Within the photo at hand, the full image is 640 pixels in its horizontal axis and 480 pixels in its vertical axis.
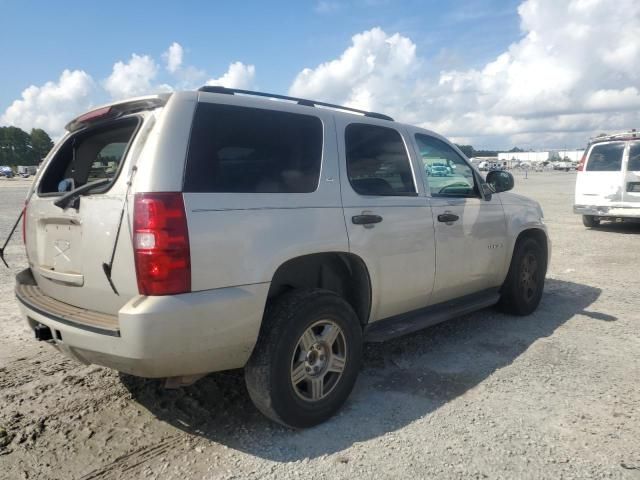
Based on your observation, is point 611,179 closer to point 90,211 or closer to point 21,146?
point 90,211

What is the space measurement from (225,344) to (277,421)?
64 centimetres

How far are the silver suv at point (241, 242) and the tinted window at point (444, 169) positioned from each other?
0.23ft

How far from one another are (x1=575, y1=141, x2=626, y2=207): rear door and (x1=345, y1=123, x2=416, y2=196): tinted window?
28.9 feet

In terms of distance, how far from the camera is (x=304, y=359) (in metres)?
3.03

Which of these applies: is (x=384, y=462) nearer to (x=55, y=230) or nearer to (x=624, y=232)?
(x=55, y=230)

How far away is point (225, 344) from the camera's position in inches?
104

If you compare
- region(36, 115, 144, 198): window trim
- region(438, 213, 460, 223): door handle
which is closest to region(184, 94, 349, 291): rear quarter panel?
region(36, 115, 144, 198): window trim

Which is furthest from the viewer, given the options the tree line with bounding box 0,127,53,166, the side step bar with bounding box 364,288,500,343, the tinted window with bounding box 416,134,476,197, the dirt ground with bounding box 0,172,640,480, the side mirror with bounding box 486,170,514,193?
the tree line with bounding box 0,127,53,166

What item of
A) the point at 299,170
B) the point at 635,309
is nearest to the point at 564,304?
the point at 635,309

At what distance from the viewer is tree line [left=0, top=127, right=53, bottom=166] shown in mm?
102062

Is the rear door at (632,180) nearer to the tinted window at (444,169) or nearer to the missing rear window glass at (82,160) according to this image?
the tinted window at (444,169)

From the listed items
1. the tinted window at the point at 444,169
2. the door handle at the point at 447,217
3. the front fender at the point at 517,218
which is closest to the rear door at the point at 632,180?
the front fender at the point at 517,218

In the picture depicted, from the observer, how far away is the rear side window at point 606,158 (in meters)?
10.9

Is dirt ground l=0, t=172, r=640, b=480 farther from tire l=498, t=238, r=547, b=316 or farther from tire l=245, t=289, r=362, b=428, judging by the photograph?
tire l=498, t=238, r=547, b=316
